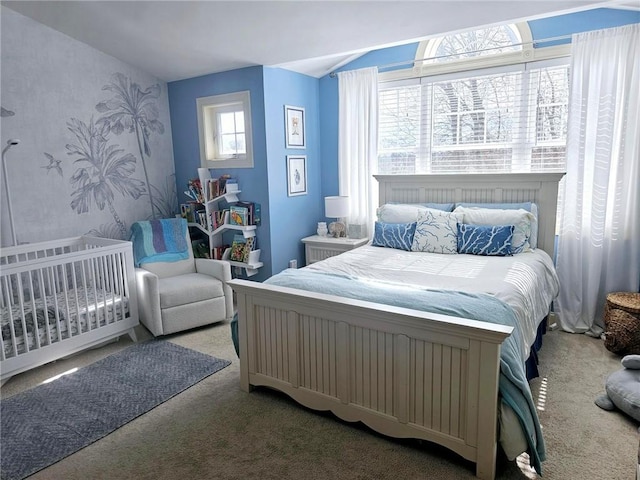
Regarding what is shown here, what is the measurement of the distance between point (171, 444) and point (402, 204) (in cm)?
282

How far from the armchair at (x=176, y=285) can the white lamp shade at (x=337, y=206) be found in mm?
1192

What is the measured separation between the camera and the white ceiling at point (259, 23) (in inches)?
118

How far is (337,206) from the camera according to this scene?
4.44 meters

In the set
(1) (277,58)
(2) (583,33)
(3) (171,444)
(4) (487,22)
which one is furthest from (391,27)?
(3) (171,444)

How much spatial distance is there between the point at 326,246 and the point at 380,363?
7.86 ft

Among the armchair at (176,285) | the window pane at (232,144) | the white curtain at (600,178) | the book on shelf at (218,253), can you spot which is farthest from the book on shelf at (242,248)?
the white curtain at (600,178)

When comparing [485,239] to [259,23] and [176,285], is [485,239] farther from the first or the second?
[176,285]

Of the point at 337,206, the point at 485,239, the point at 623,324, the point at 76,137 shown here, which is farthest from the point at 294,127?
the point at 623,324

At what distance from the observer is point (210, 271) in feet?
13.3

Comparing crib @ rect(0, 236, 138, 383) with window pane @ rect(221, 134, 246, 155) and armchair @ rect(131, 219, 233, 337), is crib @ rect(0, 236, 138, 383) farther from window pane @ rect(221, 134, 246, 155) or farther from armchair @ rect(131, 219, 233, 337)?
window pane @ rect(221, 134, 246, 155)

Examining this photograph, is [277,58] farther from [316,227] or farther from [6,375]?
[6,375]

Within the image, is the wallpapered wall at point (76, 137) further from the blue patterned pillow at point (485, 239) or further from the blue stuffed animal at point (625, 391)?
the blue stuffed animal at point (625, 391)

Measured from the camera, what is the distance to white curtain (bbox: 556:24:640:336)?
329cm

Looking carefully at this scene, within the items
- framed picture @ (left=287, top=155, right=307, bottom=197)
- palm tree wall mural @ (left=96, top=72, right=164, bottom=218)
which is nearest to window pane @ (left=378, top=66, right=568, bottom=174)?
framed picture @ (left=287, top=155, right=307, bottom=197)
